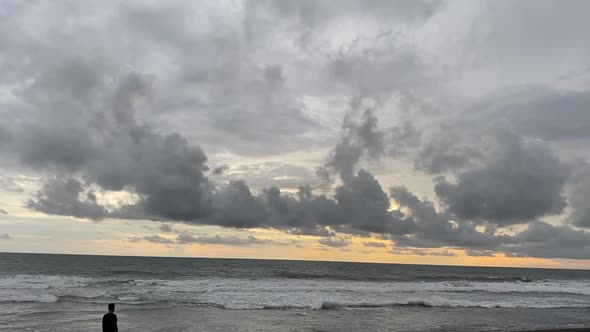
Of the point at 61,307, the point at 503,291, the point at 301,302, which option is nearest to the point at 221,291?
the point at 301,302

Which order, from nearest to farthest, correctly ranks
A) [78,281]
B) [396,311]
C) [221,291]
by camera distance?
[396,311], [221,291], [78,281]

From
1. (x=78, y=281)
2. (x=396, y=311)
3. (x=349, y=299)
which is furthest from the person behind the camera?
(x=78, y=281)

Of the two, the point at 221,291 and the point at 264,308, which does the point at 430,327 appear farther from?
the point at 221,291

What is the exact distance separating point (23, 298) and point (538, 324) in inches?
1244

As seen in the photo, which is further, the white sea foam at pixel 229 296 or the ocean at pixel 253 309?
the white sea foam at pixel 229 296

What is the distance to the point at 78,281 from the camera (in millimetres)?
41719

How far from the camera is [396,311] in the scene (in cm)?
2817

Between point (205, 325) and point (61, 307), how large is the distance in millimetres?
10899

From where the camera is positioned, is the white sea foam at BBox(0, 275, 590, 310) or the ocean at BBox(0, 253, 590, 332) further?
the white sea foam at BBox(0, 275, 590, 310)

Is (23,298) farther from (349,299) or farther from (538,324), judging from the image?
(538,324)

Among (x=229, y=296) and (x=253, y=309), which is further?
(x=229, y=296)

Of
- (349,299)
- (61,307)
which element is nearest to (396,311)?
(349,299)

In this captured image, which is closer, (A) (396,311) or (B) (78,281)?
(A) (396,311)

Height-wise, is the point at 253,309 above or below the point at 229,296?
above
